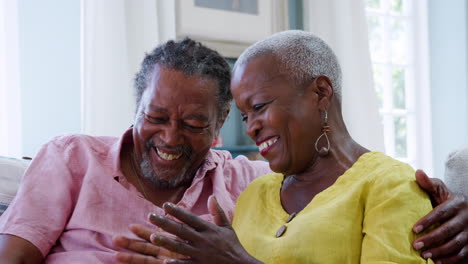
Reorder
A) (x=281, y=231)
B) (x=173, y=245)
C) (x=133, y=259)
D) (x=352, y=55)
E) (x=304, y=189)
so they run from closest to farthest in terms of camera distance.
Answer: (x=173, y=245) < (x=133, y=259) < (x=281, y=231) < (x=304, y=189) < (x=352, y=55)

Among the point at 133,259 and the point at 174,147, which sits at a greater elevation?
the point at 174,147

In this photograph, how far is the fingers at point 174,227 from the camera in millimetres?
1067

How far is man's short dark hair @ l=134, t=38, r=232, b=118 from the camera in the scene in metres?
1.66

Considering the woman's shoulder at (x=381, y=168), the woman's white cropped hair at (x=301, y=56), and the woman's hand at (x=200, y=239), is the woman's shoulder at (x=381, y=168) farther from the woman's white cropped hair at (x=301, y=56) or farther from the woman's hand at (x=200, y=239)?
the woman's hand at (x=200, y=239)

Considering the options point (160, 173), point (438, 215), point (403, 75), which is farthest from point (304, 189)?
point (403, 75)

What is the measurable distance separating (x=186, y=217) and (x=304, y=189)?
1.39ft

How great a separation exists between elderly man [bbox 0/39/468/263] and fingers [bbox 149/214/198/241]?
40cm

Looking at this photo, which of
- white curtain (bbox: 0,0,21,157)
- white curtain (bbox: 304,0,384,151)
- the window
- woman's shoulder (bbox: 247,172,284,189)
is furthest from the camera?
the window

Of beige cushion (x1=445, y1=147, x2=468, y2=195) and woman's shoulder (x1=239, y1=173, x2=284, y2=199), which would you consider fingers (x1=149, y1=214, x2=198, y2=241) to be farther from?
beige cushion (x1=445, y1=147, x2=468, y2=195)

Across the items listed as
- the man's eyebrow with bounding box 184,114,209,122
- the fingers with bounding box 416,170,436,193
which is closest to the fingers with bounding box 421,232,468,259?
the fingers with bounding box 416,170,436,193

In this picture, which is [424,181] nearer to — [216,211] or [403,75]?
[216,211]

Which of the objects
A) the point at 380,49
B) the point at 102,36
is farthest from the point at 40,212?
the point at 380,49

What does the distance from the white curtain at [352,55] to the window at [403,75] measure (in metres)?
0.81

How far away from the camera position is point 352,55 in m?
3.66
